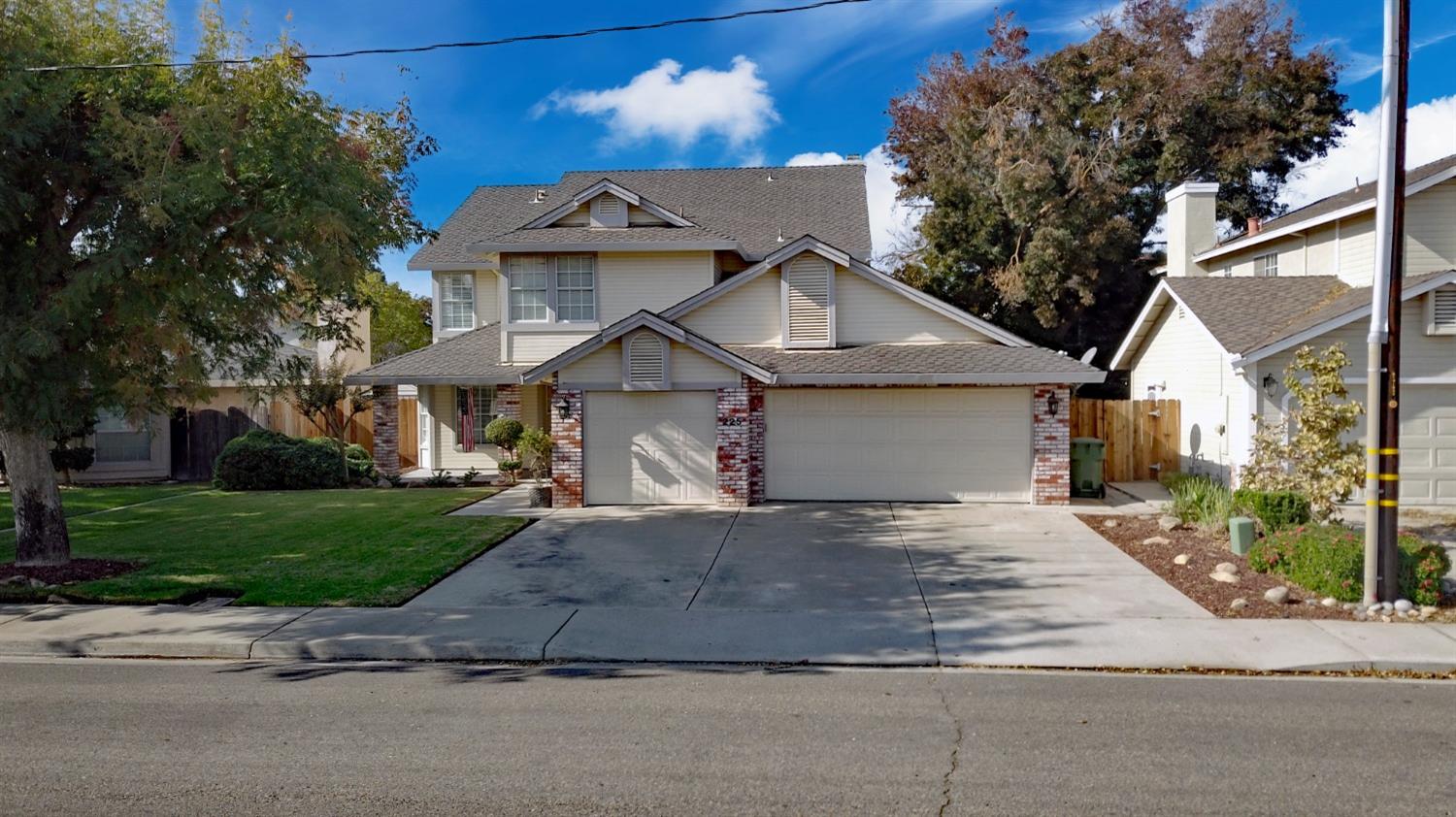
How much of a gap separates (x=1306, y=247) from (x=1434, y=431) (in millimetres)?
6671

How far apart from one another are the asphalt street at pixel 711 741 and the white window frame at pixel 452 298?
53.2 ft

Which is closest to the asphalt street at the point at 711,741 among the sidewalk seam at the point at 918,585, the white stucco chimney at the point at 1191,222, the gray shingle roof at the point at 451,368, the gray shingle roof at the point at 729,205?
the sidewalk seam at the point at 918,585

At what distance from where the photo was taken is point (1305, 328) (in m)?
16.5

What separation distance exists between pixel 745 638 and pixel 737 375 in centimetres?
819

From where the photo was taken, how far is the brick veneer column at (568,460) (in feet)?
55.6

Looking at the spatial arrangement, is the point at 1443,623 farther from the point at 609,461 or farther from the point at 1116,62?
the point at 1116,62

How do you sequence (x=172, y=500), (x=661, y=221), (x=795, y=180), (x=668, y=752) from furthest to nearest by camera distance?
(x=795, y=180)
(x=661, y=221)
(x=172, y=500)
(x=668, y=752)

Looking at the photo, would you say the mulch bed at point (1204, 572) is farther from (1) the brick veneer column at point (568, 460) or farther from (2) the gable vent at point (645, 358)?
(1) the brick veneer column at point (568, 460)

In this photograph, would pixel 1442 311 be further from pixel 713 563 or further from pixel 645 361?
pixel 645 361

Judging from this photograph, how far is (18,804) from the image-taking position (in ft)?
17.4

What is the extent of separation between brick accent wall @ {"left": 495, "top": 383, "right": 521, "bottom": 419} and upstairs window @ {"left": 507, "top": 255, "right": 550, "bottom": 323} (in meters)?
1.70

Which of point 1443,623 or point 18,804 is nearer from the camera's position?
point 18,804

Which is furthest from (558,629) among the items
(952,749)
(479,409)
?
(479,409)

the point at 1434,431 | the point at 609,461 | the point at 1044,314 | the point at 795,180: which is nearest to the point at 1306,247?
the point at 1434,431
